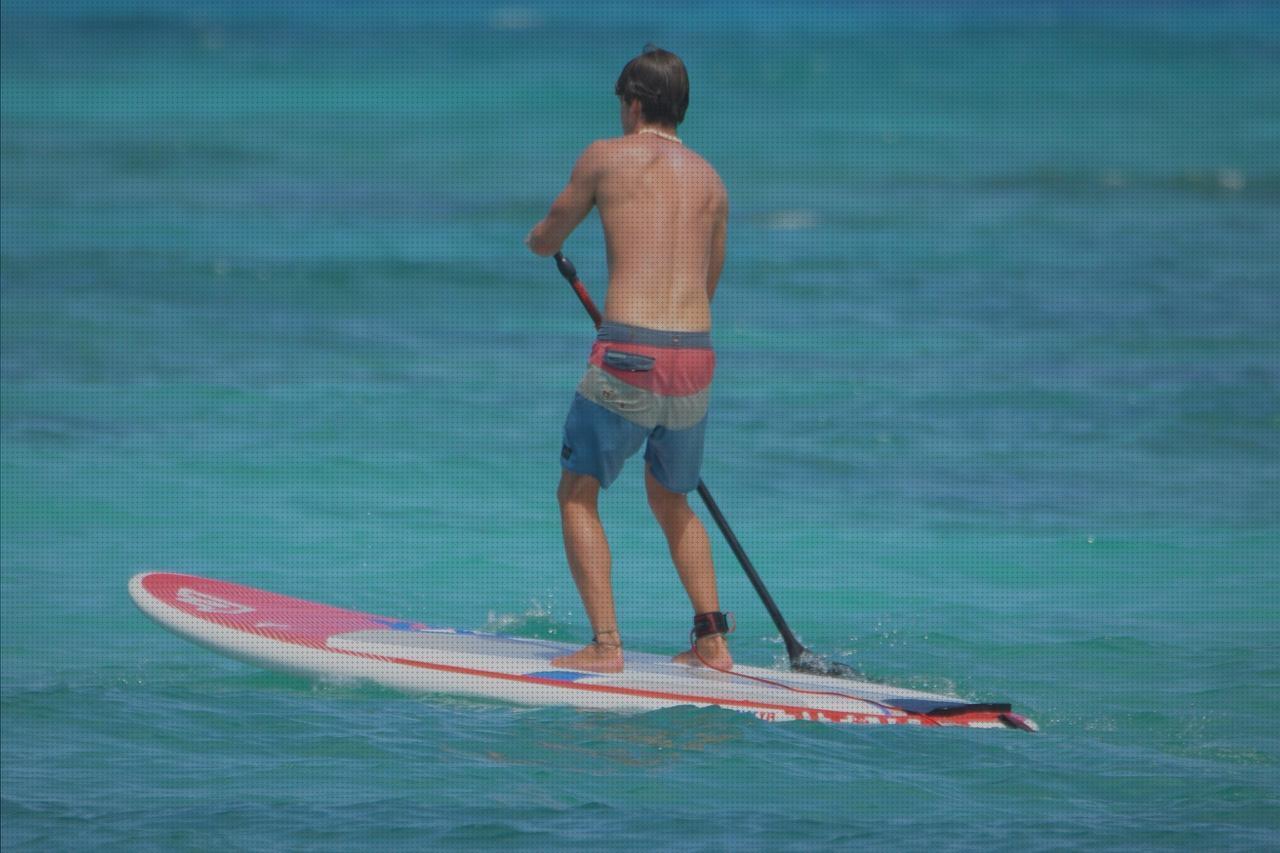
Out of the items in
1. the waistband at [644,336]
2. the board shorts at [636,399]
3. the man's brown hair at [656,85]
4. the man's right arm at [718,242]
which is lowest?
the board shorts at [636,399]

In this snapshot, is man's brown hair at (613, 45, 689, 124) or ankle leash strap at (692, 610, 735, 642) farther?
ankle leash strap at (692, 610, 735, 642)

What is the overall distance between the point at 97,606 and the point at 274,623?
116 centimetres

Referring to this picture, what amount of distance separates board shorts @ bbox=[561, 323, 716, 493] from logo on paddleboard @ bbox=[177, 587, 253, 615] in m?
1.26

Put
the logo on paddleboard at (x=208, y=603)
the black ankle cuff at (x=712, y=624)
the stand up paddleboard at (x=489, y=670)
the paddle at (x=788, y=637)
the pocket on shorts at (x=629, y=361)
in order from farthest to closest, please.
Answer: the logo on paddleboard at (x=208, y=603)
the paddle at (x=788, y=637)
the black ankle cuff at (x=712, y=624)
the stand up paddleboard at (x=489, y=670)
the pocket on shorts at (x=629, y=361)

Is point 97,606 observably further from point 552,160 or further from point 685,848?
point 552,160

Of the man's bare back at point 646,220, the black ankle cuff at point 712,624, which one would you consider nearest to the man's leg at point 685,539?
the black ankle cuff at point 712,624

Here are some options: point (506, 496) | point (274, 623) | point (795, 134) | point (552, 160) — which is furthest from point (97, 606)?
point (795, 134)

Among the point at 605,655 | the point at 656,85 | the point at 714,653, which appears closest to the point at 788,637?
the point at 714,653

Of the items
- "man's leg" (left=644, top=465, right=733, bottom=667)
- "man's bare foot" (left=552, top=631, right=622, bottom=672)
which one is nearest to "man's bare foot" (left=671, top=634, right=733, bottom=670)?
"man's leg" (left=644, top=465, right=733, bottom=667)

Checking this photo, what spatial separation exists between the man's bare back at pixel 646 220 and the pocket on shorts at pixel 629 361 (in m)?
0.09

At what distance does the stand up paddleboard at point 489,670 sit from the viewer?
536cm

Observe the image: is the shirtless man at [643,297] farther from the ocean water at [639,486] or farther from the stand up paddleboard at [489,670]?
the ocean water at [639,486]

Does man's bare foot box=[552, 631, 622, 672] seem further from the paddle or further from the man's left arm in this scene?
the man's left arm

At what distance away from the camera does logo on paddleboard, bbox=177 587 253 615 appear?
589cm
